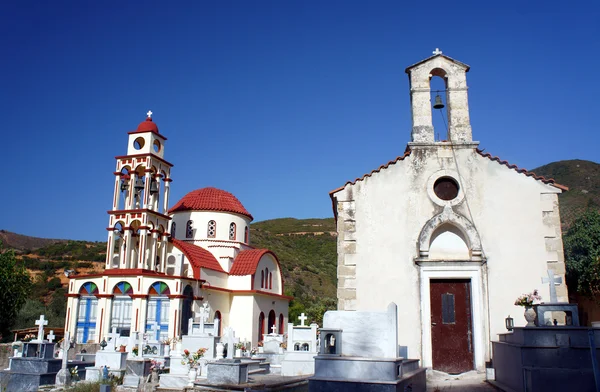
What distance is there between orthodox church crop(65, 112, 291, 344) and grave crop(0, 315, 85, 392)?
8750mm

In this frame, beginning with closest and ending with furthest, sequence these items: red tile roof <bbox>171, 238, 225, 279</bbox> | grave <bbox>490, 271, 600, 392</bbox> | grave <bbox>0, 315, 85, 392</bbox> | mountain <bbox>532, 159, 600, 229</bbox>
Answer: grave <bbox>490, 271, 600, 392</bbox> → grave <bbox>0, 315, 85, 392</bbox> → red tile roof <bbox>171, 238, 225, 279</bbox> → mountain <bbox>532, 159, 600, 229</bbox>

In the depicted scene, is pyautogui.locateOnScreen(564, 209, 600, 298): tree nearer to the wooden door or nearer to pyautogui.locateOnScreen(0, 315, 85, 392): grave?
the wooden door

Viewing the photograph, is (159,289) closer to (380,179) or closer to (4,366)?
(4,366)

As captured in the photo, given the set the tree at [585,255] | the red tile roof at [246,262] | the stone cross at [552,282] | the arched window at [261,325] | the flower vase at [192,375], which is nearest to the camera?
the stone cross at [552,282]

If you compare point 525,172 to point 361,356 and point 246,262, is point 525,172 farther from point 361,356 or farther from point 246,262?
point 246,262

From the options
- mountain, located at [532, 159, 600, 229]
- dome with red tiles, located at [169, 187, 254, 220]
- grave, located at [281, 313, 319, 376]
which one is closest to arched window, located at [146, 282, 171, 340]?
dome with red tiles, located at [169, 187, 254, 220]

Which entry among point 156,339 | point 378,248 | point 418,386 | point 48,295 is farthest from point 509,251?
point 48,295

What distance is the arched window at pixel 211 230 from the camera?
32.8 m

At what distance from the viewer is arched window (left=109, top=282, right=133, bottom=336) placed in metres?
24.9

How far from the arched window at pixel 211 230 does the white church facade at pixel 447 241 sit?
795 inches

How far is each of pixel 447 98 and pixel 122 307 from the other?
18878 millimetres

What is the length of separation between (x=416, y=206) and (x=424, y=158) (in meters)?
1.37

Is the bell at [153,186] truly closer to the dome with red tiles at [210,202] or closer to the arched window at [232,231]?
the dome with red tiles at [210,202]

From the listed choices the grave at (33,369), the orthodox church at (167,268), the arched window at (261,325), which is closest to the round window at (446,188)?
the grave at (33,369)
